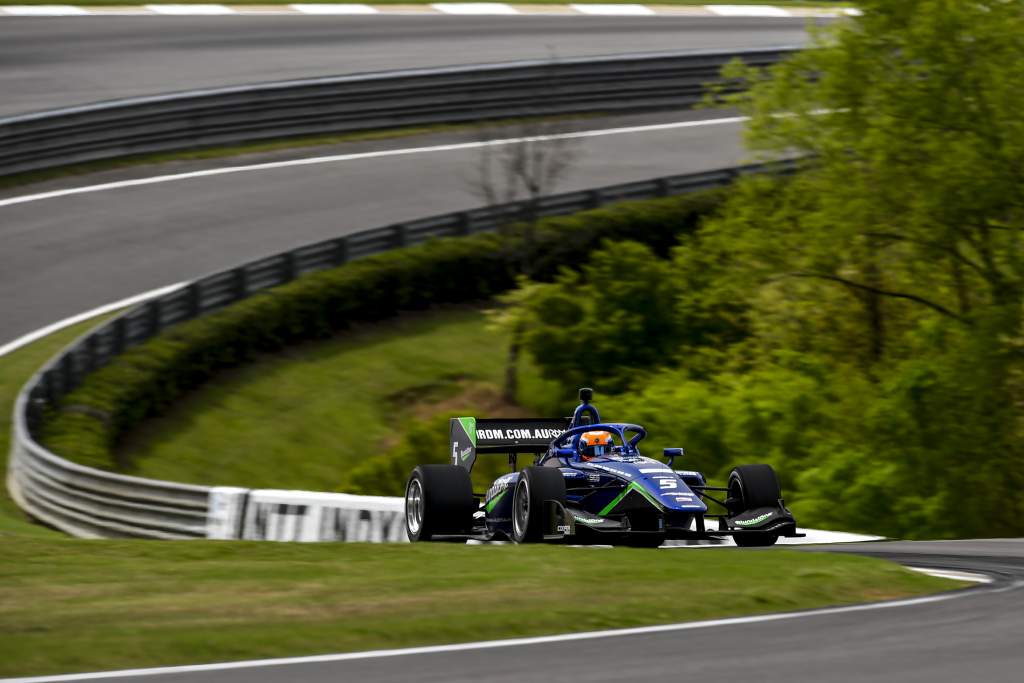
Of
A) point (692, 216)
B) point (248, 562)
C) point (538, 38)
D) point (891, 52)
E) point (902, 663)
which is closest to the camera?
Result: point (902, 663)

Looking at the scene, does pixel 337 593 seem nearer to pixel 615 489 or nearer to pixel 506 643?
pixel 506 643

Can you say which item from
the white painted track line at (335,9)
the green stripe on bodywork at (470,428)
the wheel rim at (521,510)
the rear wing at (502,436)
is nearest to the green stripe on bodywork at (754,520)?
the wheel rim at (521,510)

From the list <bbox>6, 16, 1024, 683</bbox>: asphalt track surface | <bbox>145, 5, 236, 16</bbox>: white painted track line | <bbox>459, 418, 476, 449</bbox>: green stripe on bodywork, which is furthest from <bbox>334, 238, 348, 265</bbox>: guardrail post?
<bbox>145, 5, 236, 16</bbox>: white painted track line

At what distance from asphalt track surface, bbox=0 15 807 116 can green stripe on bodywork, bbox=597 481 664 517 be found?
27.4m

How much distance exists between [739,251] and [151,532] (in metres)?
15.2

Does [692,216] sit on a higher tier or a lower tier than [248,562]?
higher

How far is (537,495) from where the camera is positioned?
1515 centimetres

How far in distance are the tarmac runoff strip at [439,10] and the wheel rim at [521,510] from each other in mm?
36918

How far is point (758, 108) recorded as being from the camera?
31.2 m

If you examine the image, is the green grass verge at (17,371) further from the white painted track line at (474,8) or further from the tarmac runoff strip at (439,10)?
the white painted track line at (474,8)

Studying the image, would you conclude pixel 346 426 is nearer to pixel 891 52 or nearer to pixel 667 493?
pixel 891 52

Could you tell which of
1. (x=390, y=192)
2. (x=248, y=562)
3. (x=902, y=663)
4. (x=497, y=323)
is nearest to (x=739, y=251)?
(x=497, y=323)

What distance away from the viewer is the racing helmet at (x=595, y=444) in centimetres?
1606

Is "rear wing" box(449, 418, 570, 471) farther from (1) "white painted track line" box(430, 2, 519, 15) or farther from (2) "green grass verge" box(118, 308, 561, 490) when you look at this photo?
(1) "white painted track line" box(430, 2, 519, 15)
